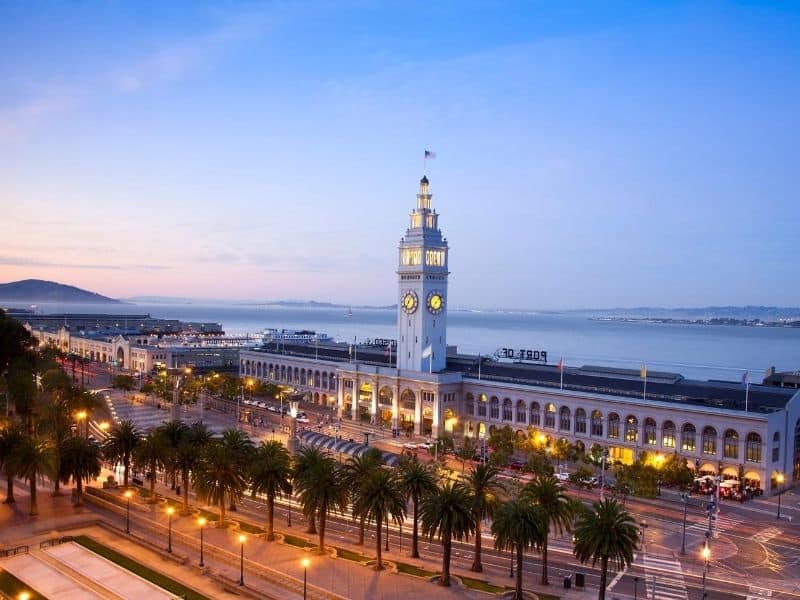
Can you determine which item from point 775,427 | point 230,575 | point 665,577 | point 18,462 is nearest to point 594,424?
point 775,427

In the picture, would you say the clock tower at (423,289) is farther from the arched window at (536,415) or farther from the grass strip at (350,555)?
the grass strip at (350,555)

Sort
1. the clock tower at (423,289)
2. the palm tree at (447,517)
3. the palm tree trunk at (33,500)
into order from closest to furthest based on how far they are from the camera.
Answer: the palm tree at (447,517) < the palm tree trunk at (33,500) < the clock tower at (423,289)

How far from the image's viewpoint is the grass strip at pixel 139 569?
50219mm

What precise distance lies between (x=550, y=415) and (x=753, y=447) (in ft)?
90.4

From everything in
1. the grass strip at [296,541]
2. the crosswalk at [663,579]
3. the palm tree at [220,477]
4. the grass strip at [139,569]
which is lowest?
the grass strip at [139,569]

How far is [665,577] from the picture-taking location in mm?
54312

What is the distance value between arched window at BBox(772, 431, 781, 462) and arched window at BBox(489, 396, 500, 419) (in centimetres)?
3827

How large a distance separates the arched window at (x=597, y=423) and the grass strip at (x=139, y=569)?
6112 cm

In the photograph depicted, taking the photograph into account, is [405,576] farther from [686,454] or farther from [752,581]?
[686,454]

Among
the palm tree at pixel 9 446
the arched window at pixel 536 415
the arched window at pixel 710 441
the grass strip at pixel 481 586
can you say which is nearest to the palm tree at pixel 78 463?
the palm tree at pixel 9 446

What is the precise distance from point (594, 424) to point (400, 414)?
3250cm

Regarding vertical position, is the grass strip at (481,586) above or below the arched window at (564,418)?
below

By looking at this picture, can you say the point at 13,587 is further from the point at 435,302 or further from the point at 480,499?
the point at 435,302

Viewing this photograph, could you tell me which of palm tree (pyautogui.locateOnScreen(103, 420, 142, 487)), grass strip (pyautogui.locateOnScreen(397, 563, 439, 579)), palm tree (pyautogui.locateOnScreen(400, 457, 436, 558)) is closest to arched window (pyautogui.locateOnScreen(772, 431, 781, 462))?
palm tree (pyautogui.locateOnScreen(400, 457, 436, 558))
